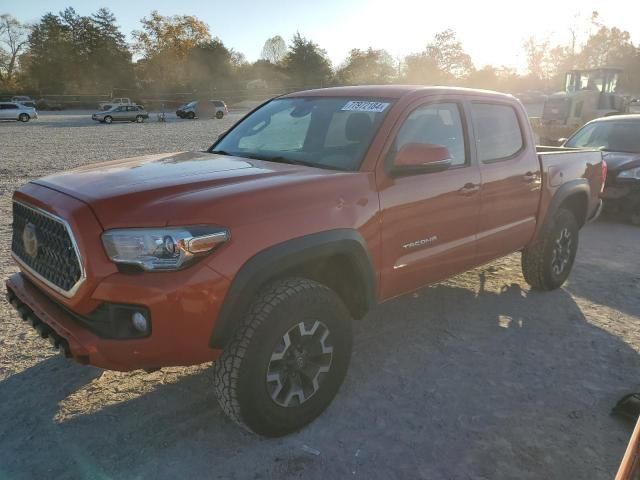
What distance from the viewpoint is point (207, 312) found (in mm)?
2432

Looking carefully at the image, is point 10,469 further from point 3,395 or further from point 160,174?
point 160,174

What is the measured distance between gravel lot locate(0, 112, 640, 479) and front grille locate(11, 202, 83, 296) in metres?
0.87

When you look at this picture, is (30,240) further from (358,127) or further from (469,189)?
(469,189)

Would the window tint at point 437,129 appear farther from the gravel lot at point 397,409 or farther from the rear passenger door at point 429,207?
the gravel lot at point 397,409

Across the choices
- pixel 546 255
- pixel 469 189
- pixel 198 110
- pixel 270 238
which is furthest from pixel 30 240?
pixel 198 110

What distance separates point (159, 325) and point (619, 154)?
26.7 ft

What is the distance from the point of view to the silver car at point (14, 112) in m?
33.9

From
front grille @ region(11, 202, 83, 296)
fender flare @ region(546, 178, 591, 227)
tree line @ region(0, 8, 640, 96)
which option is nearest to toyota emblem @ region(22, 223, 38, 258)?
front grille @ region(11, 202, 83, 296)

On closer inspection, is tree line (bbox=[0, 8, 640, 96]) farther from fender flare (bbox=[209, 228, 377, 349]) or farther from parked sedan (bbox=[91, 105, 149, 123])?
fender flare (bbox=[209, 228, 377, 349])

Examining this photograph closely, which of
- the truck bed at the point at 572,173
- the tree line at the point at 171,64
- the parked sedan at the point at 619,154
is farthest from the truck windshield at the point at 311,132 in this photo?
the tree line at the point at 171,64

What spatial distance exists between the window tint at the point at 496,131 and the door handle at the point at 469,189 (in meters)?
0.28

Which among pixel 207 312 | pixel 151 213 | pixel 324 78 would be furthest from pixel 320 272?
pixel 324 78

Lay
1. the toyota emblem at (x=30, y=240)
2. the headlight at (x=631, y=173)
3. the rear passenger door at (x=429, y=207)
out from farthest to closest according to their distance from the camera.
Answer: the headlight at (x=631, y=173) → the rear passenger door at (x=429, y=207) → the toyota emblem at (x=30, y=240)

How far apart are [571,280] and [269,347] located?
411cm
